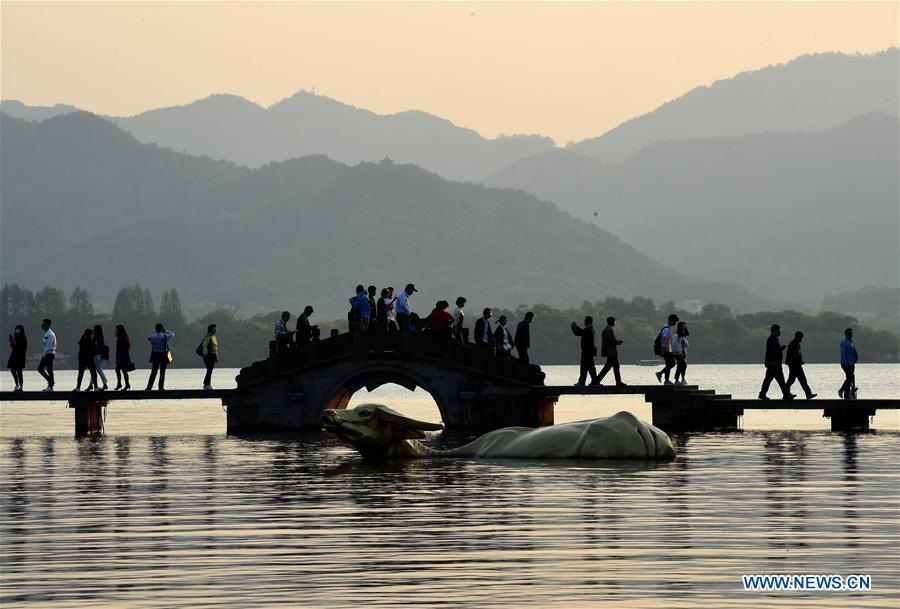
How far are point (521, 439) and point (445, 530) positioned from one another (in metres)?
12.6

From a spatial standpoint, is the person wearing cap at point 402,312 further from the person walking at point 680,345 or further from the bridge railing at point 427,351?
the person walking at point 680,345

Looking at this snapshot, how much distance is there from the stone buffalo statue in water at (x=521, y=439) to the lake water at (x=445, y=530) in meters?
0.59

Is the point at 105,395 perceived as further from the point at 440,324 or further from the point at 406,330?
the point at 440,324

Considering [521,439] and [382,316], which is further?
[382,316]

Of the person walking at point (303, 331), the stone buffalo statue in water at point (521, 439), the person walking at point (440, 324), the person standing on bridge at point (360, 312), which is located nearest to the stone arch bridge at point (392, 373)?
the person walking at point (440, 324)

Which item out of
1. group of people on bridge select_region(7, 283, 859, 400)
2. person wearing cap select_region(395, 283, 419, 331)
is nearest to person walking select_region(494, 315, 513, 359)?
group of people on bridge select_region(7, 283, 859, 400)

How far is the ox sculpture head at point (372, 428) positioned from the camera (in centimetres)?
3341

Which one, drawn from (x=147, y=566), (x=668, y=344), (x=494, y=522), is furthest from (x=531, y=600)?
(x=668, y=344)

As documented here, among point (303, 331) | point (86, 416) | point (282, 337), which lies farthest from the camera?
point (303, 331)

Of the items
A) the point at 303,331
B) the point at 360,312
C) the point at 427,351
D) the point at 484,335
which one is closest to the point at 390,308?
the point at 360,312

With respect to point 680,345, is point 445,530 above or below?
below

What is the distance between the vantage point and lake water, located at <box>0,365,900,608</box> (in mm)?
16219

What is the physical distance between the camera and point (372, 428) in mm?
33812

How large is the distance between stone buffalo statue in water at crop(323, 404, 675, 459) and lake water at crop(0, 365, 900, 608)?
590 mm
